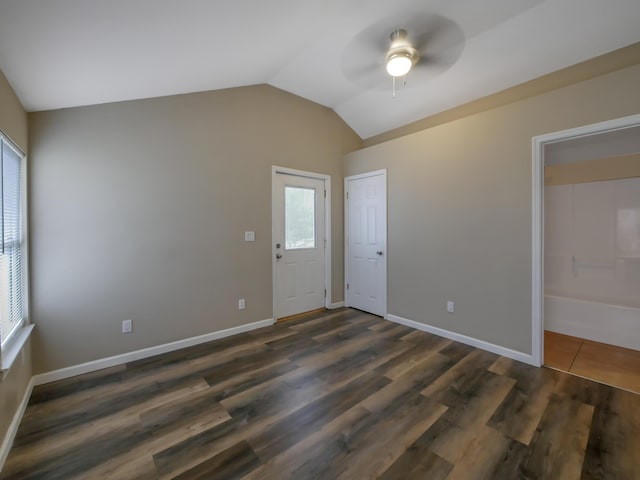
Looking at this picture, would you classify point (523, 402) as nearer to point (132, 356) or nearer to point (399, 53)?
point (399, 53)

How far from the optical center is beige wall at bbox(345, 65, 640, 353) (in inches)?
94.8

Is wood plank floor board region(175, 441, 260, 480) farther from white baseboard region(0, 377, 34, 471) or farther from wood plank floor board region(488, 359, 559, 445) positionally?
wood plank floor board region(488, 359, 559, 445)

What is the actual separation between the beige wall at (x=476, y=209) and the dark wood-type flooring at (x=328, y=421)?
0.61 meters

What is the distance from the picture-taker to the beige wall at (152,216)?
7.73ft

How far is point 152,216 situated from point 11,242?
3.28 feet

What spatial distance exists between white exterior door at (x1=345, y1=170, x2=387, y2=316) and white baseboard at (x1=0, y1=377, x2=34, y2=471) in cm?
356

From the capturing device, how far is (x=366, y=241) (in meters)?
4.14

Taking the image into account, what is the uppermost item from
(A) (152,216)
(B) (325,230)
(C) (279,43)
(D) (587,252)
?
(C) (279,43)

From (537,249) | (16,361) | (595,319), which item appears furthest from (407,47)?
(16,361)

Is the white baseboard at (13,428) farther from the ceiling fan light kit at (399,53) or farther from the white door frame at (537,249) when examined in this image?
the white door frame at (537,249)

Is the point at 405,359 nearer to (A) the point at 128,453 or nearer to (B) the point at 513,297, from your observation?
(B) the point at 513,297

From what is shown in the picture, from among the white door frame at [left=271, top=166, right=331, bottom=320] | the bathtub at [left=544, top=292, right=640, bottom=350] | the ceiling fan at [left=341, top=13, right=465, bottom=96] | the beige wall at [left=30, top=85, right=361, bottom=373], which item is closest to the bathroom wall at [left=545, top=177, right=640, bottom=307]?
the bathtub at [left=544, top=292, right=640, bottom=350]

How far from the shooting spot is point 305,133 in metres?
4.00

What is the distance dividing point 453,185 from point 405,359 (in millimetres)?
1975
